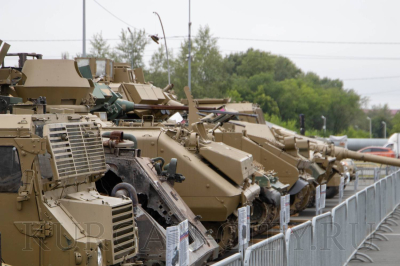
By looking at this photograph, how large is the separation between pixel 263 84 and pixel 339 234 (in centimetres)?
6587

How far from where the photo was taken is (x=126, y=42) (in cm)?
4978

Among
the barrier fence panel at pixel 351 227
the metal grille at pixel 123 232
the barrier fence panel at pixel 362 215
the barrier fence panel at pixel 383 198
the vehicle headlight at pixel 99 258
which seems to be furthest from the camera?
the barrier fence panel at pixel 383 198

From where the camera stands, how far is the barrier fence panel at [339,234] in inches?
418

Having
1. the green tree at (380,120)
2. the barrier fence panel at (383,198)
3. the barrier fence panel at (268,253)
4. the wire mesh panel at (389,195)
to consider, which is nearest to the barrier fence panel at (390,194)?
the wire mesh panel at (389,195)

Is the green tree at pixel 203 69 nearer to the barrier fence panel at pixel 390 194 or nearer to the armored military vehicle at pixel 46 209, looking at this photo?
the barrier fence panel at pixel 390 194

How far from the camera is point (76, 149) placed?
803 centimetres

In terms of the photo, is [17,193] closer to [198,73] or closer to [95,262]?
Result: [95,262]

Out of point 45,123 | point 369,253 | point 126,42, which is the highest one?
point 126,42

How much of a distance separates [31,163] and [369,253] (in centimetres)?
Answer: 851

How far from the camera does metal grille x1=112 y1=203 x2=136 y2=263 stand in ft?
24.7

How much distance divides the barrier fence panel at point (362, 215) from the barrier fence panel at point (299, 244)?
4.56 meters

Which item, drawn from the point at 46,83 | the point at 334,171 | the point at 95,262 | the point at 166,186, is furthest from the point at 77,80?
the point at 334,171

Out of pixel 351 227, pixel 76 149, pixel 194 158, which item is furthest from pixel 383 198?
pixel 76 149

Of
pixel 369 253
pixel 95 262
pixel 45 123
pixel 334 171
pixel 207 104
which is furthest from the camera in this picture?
pixel 334 171
